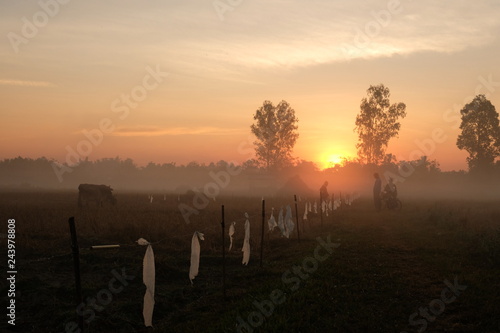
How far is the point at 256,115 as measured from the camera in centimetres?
7062

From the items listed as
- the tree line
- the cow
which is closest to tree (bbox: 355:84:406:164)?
the tree line

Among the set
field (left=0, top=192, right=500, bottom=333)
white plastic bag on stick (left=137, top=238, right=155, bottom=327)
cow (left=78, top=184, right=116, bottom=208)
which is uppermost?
cow (left=78, top=184, right=116, bottom=208)

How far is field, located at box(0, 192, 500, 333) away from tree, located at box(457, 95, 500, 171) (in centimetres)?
5179

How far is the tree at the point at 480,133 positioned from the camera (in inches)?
2350

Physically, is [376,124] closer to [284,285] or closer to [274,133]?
[274,133]

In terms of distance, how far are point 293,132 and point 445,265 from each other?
60353mm

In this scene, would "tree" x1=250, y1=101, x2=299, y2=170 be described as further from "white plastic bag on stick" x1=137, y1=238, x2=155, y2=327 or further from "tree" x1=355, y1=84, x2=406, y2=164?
"white plastic bag on stick" x1=137, y1=238, x2=155, y2=327

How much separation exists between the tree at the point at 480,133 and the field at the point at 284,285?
170 feet

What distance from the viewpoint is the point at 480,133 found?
60250mm

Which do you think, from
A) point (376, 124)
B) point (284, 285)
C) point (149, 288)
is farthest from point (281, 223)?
point (376, 124)

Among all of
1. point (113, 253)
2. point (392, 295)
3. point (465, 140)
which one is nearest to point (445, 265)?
point (392, 295)

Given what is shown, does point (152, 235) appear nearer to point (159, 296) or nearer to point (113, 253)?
point (113, 253)

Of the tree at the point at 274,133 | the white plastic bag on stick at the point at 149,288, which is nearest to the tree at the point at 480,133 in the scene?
the tree at the point at 274,133

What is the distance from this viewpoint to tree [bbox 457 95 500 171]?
59688mm
